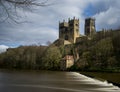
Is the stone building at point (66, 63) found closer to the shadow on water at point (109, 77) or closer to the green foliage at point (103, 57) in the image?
the green foliage at point (103, 57)

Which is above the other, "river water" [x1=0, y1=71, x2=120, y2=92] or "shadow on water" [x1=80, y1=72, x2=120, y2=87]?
"shadow on water" [x1=80, y1=72, x2=120, y2=87]

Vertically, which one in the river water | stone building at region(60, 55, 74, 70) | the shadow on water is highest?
stone building at region(60, 55, 74, 70)

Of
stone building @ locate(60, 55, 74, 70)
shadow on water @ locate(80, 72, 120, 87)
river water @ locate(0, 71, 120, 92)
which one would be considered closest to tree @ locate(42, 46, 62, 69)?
stone building @ locate(60, 55, 74, 70)

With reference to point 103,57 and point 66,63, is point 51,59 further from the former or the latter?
point 103,57

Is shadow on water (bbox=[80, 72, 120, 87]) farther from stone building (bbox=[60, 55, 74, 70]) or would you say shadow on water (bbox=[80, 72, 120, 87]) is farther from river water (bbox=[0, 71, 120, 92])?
stone building (bbox=[60, 55, 74, 70])

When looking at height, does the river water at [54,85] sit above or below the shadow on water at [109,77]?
below

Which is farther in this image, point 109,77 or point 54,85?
point 109,77

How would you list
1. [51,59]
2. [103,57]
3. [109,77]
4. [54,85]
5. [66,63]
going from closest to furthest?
[54,85]
[109,77]
[103,57]
[66,63]
[51,59]

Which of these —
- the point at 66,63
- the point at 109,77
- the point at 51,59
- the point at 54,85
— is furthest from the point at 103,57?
the point at 54,85

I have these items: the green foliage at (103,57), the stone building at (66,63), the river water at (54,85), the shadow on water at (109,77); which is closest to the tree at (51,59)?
the stone building at (66,63)

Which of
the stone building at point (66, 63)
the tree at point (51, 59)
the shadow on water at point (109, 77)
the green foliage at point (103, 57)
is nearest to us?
the shadow on water at point (109, 77)

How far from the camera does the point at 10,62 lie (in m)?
161

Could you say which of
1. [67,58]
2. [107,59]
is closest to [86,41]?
[67,58]

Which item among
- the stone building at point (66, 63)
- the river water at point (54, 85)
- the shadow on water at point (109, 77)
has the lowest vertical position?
the river water at point (54, 85)
